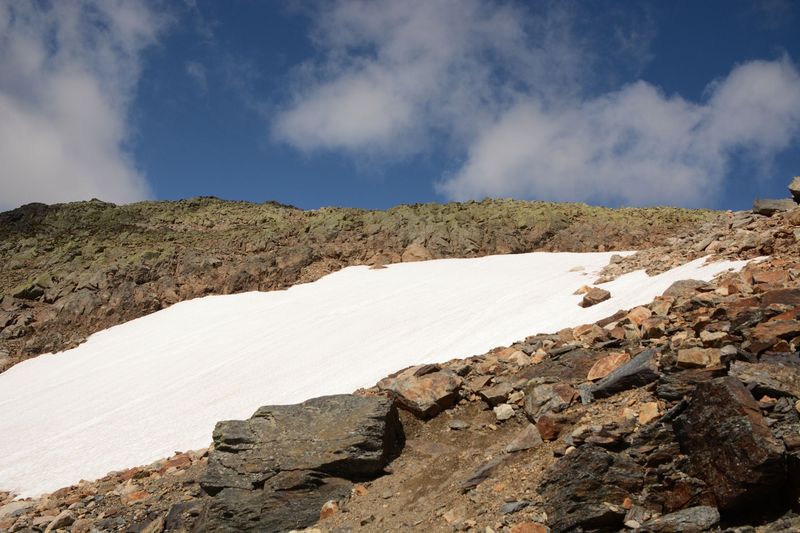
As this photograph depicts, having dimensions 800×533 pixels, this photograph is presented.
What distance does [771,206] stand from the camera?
15.2 meters

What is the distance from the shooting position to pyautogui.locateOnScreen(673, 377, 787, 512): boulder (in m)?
4.81

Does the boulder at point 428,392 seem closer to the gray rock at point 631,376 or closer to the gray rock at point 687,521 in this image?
the gray rock at point 631,376

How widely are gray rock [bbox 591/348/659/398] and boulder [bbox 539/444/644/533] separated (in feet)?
5.32

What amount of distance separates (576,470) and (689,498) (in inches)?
49.0

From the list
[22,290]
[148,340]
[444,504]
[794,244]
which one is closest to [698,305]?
[794,244]

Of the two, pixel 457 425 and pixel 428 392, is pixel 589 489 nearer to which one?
pixel 457 425

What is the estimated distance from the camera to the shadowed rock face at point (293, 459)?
7926 millimetres

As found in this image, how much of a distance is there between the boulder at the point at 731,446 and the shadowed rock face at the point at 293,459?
4.90 m

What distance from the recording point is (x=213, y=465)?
8.79 metres

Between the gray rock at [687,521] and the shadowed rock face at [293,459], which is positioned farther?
the shadowed rock face at [293,459]

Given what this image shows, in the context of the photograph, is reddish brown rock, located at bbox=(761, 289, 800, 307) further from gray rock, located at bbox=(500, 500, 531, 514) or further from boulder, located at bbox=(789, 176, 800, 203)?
boulder, located at bbox=(789, 176, 800, 203)

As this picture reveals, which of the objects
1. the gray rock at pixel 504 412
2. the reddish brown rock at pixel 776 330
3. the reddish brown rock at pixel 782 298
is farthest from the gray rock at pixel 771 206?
the gray rock at pixel 504 412

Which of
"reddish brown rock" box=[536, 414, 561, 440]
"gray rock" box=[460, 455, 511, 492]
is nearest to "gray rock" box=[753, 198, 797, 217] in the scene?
"reddish brown rock" box=[536, 414, 561, 440]

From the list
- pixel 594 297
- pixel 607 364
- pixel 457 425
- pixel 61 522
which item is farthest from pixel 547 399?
pixel 61 522
